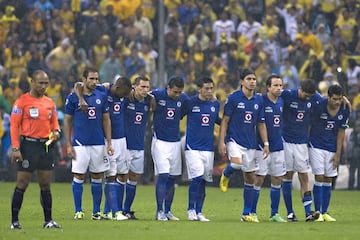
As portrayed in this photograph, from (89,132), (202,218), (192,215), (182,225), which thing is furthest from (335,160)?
(89,132)

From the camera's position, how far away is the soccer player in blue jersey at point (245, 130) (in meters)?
18.5

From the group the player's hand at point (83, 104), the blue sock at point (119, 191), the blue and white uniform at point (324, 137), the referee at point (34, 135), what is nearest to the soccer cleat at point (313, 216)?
the blue and white uniform at point (324, 137)

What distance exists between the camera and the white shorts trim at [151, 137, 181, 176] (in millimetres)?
18781

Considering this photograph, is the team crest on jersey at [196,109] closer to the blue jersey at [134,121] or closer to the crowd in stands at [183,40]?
the blue jersey at [134,121]

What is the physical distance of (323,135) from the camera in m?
19.0

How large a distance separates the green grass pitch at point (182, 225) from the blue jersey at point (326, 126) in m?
1.25

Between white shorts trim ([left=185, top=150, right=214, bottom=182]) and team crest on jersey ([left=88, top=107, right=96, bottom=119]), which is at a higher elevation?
team crest on jersey ([left=88, top=107, right=96, bottom=119])

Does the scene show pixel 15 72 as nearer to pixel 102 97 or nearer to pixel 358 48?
pixel 358 48

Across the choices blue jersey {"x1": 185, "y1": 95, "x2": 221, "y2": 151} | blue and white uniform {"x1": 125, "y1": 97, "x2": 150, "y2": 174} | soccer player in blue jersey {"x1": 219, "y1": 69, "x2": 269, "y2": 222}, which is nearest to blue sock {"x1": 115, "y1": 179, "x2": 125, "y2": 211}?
blue and white uniform {"x1": 125, "y1": 97, "x2": 150, "y2": 174}

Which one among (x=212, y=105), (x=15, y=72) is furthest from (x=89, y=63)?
(x=212, y=105)

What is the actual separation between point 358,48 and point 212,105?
12.2 meters

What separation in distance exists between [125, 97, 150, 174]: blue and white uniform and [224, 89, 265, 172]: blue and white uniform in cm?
143

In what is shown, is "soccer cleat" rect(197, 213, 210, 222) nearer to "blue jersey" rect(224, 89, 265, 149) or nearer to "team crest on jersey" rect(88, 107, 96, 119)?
"blue jersey" rect(224, 89, 265, 149)

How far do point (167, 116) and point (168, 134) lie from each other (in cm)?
29
